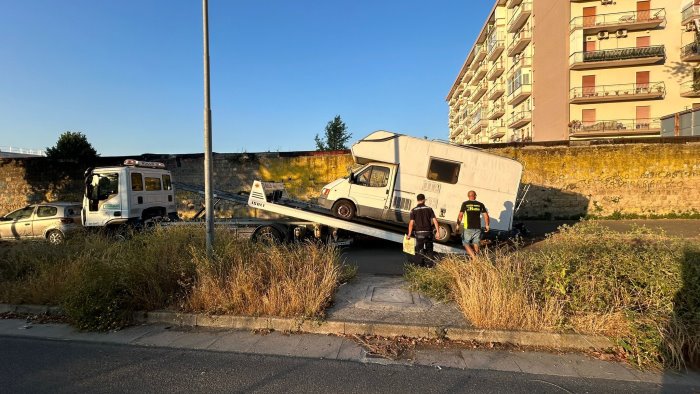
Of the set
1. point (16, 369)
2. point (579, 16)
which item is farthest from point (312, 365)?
point (579, 16)

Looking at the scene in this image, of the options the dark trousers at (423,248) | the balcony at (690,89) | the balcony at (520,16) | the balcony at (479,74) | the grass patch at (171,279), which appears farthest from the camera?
the balcony at (479,74)

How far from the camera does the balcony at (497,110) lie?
50.1 metres

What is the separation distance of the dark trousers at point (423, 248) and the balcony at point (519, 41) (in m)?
42.5

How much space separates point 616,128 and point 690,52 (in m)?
8.37

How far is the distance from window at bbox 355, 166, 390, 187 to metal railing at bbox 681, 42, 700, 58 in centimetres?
3856

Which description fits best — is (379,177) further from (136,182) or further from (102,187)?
(102,187)

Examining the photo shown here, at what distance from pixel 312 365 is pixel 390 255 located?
21.2ft

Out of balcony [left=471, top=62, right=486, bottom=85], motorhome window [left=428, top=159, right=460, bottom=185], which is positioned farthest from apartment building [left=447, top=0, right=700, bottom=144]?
motorhome window [left=428, top=159, right=460, bottom=185]

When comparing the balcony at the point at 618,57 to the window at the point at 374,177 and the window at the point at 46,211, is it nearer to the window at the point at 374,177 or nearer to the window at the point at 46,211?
the window at the point at 374,177

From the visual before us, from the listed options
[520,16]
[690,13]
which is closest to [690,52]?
[690,13]

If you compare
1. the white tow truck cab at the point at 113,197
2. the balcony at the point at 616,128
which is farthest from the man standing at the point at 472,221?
the balcony at the point at 616,128

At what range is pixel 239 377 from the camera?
365 cm

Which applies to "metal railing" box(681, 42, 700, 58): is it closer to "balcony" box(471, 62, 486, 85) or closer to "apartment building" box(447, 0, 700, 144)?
"apartment building" box(447, 0, 700, 144)

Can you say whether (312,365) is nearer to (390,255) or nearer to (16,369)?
(16,369)
